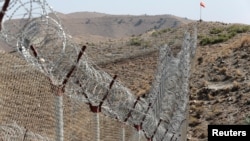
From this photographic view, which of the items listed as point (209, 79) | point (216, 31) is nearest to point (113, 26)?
point (216, 31)

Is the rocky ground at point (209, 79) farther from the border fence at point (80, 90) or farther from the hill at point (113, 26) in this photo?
the hill at point (113, 26)

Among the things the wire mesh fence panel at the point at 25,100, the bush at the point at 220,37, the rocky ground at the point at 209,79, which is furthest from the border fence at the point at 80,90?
the bush at the point at 220,37

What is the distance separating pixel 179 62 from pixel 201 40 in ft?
89.8

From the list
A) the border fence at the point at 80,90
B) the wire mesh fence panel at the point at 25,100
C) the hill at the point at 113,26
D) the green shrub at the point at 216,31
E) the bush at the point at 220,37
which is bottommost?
the hill at the point at 113,26

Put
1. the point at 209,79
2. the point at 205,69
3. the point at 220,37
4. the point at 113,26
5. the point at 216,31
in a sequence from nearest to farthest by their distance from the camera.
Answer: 1. the point at 209,79
2. the point at 205,69
3. the point at 220,37
4. the point at 216,31
5. the point at 113,26

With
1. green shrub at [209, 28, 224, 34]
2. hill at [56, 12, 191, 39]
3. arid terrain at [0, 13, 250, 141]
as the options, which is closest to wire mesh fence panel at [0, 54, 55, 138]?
arid terrain at [0, 13, 250, 141]

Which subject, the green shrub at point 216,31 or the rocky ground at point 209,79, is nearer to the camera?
the rocky ground at point 209,79

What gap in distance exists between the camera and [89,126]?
1420cm

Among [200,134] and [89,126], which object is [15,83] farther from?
[89,126]

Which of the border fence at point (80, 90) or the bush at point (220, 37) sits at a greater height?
the border fence at point (80, 90)

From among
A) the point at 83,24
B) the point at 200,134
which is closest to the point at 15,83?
the point at 200,134

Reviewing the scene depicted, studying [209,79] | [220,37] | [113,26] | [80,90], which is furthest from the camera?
[113,26]

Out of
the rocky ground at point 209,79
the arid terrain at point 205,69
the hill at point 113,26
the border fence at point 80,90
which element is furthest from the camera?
the hill at point 113,26

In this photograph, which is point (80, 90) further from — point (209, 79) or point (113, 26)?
point (113, 26)
